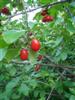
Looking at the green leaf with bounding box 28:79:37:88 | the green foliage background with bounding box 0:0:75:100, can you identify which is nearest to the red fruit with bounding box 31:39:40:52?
the green foliage background with bounding box 0:0:75:100

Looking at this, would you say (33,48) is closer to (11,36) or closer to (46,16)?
(11,36)

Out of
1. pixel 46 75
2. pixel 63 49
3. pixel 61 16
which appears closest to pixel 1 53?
pixel 61 16

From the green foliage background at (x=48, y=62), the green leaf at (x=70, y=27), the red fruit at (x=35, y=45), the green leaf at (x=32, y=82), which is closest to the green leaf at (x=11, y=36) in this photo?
the red fruit at (x=35, y=45)

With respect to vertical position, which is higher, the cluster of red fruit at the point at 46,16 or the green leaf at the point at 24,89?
the cluster of red fruit at the point at 46,16

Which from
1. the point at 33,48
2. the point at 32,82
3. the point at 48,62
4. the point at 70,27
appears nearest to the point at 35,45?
the point at 33,48

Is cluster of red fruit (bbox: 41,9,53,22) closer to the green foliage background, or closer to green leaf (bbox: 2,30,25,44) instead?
the green foliage background

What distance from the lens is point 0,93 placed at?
113 inches

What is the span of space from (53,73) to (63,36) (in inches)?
26.1

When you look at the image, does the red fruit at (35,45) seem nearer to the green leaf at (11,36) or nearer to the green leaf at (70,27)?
the green leaf at (11,36)

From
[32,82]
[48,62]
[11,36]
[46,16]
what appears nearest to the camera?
[11,36]

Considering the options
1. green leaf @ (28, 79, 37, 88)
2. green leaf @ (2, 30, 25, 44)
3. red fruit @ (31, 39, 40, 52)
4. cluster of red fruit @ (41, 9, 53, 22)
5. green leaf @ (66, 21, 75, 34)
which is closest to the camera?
green leaf @ (2, 30, 25, 44)

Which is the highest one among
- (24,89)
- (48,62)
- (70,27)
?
(70,27)

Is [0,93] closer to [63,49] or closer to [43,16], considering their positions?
[63,49]

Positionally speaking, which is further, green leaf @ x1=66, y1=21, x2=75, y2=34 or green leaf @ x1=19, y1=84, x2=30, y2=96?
green leaf @ x1=19, y1=84, x2=30, y2=96
